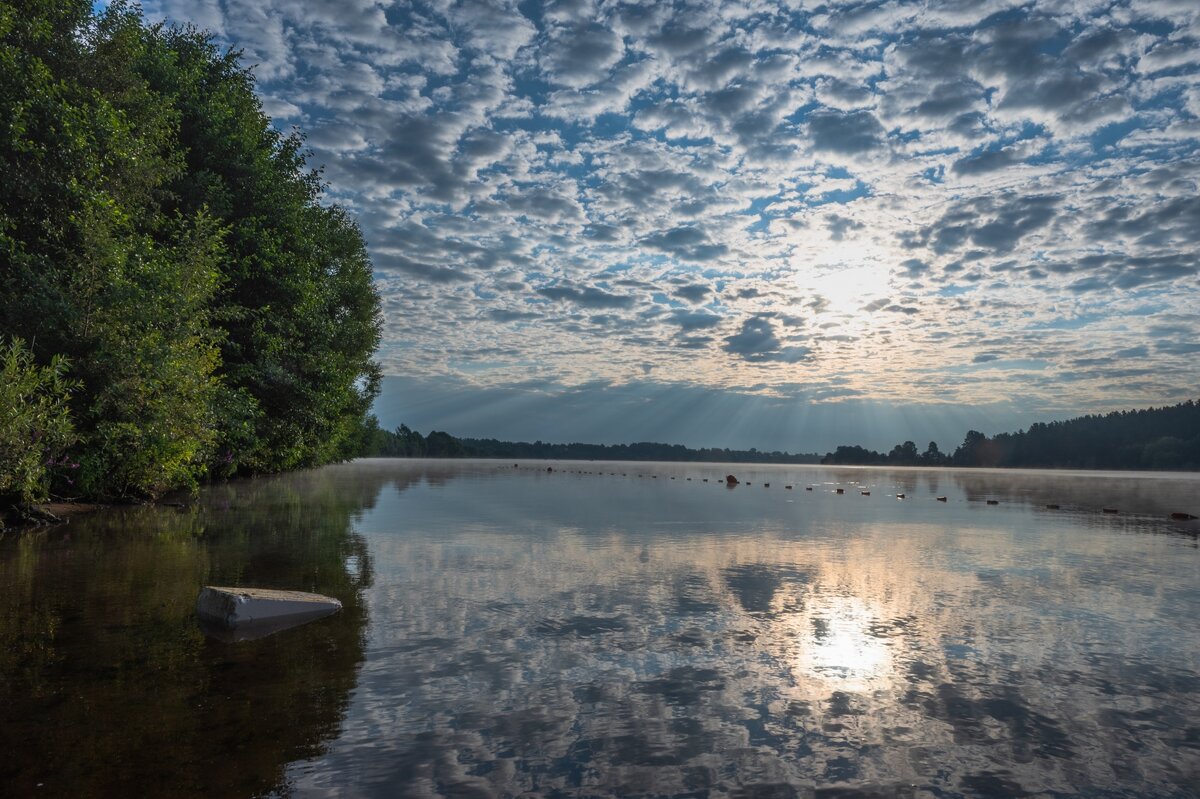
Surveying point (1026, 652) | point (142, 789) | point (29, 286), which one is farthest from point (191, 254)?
point (1026, 652)

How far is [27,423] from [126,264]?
308 inches

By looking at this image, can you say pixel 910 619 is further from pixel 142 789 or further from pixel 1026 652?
pixel 142 789

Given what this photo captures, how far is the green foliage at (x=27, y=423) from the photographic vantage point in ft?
65.8

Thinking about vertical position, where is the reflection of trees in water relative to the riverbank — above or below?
below

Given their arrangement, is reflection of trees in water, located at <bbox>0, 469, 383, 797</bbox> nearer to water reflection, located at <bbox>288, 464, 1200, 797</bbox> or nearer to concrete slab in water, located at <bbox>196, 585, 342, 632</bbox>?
concrete slab in water, located at <bbox>196, 585, 342, 632</bbox>

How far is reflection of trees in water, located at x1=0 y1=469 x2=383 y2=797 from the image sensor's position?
593cm

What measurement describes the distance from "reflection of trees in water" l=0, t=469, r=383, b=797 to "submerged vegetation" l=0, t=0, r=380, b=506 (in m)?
9.16

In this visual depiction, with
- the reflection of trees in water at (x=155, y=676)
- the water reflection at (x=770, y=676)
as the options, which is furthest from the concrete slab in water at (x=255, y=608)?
the water reflection at (x=770, y=676)

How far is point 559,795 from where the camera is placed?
5.64 m

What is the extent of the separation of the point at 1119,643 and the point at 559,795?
9.73 m

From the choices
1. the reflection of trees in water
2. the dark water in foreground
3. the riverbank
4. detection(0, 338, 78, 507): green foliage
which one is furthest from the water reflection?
the riverbank

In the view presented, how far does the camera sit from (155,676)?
830 centimetres

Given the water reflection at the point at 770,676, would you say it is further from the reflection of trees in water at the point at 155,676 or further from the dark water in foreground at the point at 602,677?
the reflection of trees in water at the point at 155,676

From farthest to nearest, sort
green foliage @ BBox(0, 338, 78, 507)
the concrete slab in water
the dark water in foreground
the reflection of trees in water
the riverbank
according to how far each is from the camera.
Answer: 1. the riverbank
2. green foliage @ BBox(0, 338, 78, 507)
3. the concrete slab in water
4. the dark water in foreground
5. the reflection of trees in water
